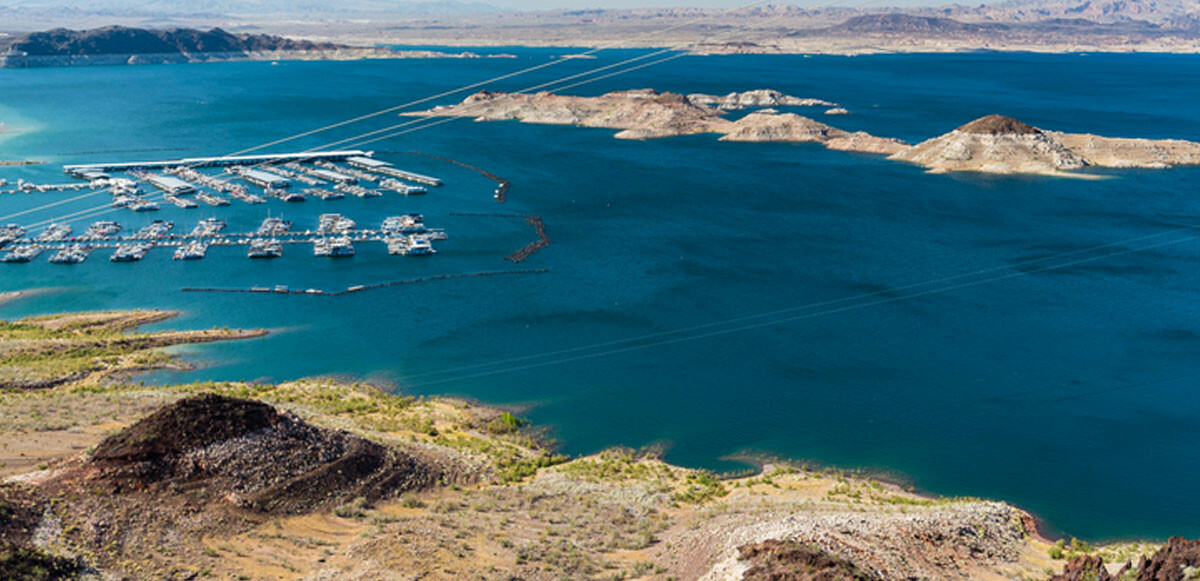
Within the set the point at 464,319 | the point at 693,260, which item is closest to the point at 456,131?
the point at 693,260

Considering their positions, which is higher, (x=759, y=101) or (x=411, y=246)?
(x=759, y=101)

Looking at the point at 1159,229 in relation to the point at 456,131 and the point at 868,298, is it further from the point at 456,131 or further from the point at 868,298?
the point at 456,131

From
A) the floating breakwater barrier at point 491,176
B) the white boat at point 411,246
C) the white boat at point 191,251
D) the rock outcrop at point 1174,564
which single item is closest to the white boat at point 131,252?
the white boat at point 191,251

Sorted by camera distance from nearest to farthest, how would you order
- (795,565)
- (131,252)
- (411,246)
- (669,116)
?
(795,565)
(131,252)
(411,246)
(669,116)

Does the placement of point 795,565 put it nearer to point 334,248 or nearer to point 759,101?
point 334,248

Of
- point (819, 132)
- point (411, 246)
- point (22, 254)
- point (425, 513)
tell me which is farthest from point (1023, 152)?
point (22, 254)

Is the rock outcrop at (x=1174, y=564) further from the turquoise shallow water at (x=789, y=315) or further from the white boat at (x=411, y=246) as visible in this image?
the white boat at (x=411, y=246)
